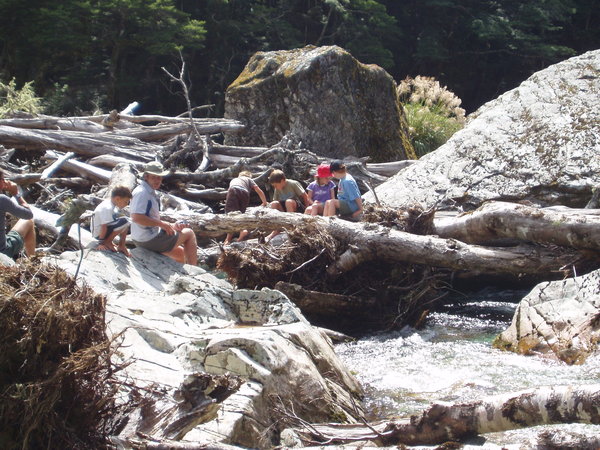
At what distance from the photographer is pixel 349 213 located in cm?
1016

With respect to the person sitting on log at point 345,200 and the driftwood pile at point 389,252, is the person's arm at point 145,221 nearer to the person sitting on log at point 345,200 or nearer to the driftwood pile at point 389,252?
the driftwood pile at point 389,252

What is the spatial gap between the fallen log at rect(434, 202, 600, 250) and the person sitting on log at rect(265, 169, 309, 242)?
260 centimetres

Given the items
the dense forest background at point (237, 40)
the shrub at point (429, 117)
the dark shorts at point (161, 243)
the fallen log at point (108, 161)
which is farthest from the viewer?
the dense forest background at point (237, 40)

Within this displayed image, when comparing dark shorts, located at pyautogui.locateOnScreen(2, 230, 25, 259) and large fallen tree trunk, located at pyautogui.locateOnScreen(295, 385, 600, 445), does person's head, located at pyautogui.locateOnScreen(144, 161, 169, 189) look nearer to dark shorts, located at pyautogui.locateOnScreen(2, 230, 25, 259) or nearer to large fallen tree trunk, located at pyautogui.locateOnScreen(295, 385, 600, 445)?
dark shorts, located at pyautogui.locateOnScreen(2, 230, 25, 259)

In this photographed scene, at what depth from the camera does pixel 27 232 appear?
862 cm

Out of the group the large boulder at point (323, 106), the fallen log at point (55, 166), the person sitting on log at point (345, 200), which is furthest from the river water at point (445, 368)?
the fallen log at point (55, 166)

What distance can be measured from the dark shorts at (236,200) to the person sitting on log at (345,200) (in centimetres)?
146

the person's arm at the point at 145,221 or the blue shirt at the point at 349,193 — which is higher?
the blue shirt at the point at 349,193

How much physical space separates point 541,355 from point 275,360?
301 cm

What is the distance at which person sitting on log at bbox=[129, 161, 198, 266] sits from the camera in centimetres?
817

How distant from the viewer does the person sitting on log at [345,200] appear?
1014 cm

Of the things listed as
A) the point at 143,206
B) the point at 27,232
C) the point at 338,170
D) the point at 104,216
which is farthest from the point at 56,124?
the point at 143,206

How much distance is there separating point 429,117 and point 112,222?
10568 mm

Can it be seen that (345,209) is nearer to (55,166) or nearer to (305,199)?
(305,199)
